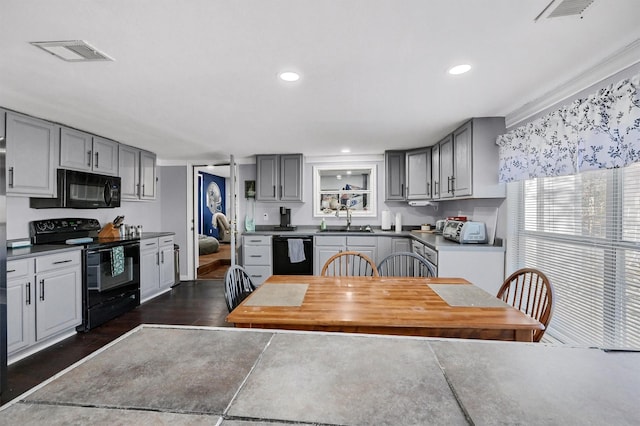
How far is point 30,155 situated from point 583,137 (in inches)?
174

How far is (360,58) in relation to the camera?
1.74 meters

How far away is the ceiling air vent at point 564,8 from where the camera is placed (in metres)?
1.26

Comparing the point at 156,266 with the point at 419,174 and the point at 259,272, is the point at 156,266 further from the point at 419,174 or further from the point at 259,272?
the point at 419,174

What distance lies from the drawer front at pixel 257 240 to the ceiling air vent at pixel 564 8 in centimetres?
382

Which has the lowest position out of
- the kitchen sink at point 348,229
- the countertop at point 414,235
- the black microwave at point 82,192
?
the countertop at point 414,235

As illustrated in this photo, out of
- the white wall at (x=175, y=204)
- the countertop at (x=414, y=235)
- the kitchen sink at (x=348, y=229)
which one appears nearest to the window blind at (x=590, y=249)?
the countertop at (x=414, y=235)

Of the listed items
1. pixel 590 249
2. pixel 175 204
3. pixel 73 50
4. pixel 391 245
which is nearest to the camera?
pixel 73 50

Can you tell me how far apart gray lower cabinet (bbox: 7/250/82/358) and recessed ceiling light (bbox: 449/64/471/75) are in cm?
353

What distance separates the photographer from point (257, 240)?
448 cm

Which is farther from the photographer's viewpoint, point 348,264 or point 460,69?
point 348,264

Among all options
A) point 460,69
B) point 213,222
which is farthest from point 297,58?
point 213,222

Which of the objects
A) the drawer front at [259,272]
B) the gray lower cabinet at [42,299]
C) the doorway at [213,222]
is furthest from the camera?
the doorway at [213,222]

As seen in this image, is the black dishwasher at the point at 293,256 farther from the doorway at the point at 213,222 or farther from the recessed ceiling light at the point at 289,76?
the recessed ceiling light at the point at 289,76

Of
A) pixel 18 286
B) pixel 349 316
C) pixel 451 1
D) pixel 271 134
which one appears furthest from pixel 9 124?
pixel 451 1
